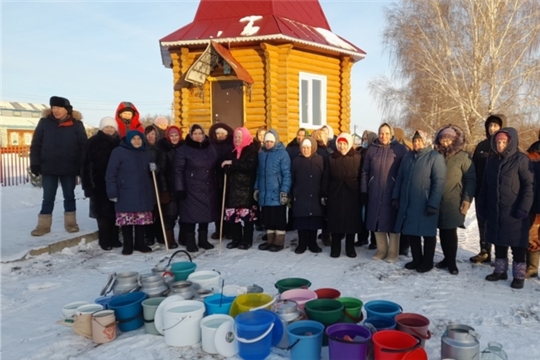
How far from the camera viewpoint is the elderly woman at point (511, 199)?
434 cm

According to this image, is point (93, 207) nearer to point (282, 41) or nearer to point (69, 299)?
point (69, 299)

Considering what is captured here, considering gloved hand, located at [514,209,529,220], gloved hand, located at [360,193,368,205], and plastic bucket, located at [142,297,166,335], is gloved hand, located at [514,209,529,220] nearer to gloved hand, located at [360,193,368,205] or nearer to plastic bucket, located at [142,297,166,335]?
gloved hand, located at [360,193,368,205]

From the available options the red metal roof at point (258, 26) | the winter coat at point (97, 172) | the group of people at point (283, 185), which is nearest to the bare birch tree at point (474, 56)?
the red metal roof at point (258, 26)

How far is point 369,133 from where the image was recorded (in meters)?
6.66

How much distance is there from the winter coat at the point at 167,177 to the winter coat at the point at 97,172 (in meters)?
0.74

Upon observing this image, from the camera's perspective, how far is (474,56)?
15492 mm

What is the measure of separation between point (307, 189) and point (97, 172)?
3115 mm

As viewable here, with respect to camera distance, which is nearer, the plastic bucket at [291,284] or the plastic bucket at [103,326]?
the plastic bucket at [103,326]

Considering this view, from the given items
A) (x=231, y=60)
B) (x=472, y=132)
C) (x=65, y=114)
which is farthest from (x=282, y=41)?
(x=472, y=132)

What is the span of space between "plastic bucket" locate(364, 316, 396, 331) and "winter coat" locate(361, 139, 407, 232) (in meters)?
2.37

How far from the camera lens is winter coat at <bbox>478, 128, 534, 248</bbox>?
4332 mm

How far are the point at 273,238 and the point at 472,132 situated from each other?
13.3m

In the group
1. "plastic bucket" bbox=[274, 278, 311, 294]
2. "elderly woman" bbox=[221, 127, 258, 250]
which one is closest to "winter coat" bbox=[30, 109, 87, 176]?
"elderly woman" bbox=[221, 127, 258, 250]

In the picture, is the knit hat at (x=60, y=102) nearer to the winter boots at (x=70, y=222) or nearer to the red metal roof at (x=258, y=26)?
the winter boots at (x=70, y=222)
